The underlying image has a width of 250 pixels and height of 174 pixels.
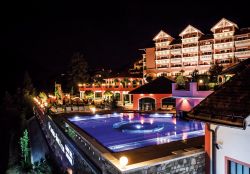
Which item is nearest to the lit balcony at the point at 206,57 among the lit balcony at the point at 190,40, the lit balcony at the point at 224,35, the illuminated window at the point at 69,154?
the lit balcony at the point at 190,40

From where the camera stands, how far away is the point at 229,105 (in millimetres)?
5844

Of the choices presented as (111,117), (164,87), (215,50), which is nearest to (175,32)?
(215,50)

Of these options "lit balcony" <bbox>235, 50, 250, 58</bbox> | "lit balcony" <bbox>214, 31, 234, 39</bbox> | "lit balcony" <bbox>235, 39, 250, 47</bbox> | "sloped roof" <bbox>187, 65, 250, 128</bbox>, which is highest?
"lit balcony" <bbox>214, 31, 234, 39</bbox>

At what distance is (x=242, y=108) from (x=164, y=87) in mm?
17310

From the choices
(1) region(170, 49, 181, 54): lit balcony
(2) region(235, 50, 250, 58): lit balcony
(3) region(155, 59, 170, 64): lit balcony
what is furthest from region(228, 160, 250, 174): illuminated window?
(3) region(155, 59, 170, 64): lit balcony

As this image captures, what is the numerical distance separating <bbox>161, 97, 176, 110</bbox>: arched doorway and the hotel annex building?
2559cm

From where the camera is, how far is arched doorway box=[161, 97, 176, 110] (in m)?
21.5

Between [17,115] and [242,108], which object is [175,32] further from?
[242,108]

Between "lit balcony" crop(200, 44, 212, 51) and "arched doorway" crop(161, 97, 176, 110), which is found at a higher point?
"lit balcony" crop(200, 44, 212, 51)

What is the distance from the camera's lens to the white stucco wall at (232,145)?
552cm

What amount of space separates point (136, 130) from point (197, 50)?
39.0 m

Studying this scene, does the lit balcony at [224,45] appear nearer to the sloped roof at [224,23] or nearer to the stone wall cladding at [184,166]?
the sloped roof at [224,23]

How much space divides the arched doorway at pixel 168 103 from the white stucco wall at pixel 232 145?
15.2m

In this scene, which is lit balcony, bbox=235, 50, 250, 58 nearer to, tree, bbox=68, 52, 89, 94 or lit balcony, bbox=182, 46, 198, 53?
lit balcony, bbox=182, 46, 198, 53
